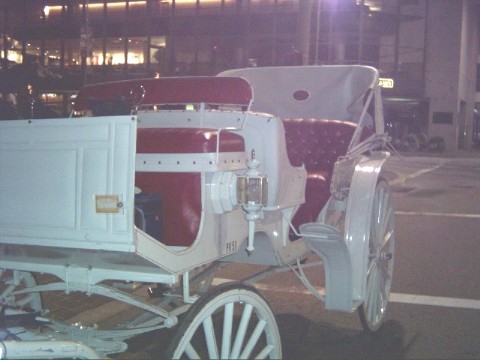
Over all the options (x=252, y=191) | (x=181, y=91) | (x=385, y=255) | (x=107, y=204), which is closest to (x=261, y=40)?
(x=385, y=255)

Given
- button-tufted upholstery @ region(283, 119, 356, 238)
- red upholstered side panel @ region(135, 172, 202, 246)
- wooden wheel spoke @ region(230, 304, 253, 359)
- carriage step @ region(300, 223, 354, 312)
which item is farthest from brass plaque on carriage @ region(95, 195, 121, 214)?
button-tufted upholstery @ region(283, 119, 356, 238)

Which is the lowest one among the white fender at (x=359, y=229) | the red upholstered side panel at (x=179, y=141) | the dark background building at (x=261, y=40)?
the white fender at (x=359, y=229)

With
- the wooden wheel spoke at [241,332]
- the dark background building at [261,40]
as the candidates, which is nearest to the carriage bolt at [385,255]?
the wooden wheel spoke at [241,332]

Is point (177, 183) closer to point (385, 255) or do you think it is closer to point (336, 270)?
point (336, 270)

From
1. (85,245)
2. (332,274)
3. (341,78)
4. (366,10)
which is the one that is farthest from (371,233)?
(366,10)

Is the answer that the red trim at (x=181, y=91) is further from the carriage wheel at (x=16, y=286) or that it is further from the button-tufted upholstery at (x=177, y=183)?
the carriage wheel at (x=16, y=286)

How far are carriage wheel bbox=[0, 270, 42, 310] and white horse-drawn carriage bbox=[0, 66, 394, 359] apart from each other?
0.05ft

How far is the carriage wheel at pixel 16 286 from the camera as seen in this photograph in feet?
12.9

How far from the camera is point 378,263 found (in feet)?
17.4

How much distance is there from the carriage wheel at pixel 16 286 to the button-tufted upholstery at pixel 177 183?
105cm

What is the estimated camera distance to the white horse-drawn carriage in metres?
2.84

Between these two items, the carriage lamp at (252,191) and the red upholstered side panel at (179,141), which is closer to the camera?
the red upholstered side panel at (179,141)

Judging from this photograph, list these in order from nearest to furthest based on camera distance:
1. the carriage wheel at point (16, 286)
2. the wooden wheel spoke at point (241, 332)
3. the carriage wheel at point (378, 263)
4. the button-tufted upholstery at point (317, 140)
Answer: the wooden wheel spoke at point (241, 332) → the carriage wheel at point (16, 286) → the carriage wheel at point (378, 263) → the button-tufted upholstery at point (317, 140)

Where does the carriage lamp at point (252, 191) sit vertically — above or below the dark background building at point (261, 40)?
below
